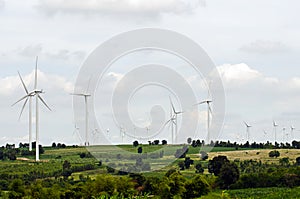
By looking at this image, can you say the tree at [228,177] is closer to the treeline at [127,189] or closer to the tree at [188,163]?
the treeline at [127,189]

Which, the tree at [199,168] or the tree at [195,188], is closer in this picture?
the tree at [195,188]

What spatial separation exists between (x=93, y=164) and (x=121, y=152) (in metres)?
8.44

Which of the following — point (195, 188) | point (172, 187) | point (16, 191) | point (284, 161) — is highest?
point (284, 161)

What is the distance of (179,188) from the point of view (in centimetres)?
9181

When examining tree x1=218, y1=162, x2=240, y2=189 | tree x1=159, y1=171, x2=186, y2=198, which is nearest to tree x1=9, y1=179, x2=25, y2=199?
tree x1=159, y1=171, x2=186, y2=198

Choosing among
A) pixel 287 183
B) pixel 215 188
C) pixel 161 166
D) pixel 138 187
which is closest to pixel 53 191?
pixel 138 187

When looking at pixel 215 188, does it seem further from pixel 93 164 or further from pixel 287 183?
pixel 93 164

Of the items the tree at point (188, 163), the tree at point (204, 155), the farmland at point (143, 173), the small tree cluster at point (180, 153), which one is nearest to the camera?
the farmland at point (143, 173)

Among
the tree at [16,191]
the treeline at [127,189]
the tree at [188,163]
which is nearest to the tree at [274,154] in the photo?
the tree at [188,163]

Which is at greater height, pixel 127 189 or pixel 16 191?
pixel 127 189

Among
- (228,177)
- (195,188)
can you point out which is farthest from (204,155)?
(195,188)

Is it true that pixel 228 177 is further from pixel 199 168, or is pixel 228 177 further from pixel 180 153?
pixel 180 153

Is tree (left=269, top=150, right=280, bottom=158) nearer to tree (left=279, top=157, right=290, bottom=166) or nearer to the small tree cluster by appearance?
tree (left=279, top=157, right=290, bottom=166)

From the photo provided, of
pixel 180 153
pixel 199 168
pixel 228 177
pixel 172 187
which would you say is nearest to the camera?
pixel 172 187
